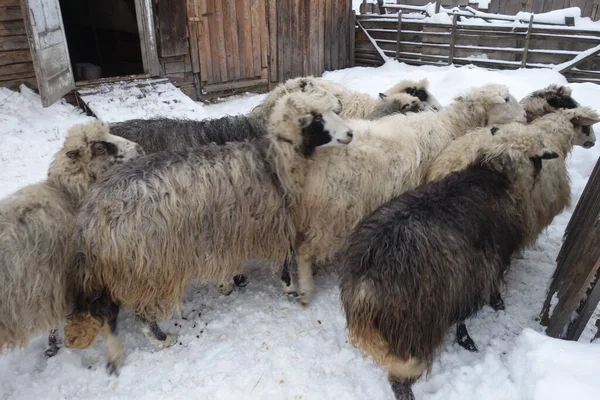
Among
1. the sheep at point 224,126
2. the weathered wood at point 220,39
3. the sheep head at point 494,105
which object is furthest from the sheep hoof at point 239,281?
the weathered wood at point 220,39

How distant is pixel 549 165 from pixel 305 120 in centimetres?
215

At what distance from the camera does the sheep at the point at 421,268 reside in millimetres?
2406

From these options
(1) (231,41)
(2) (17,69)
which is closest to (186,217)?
(2) (17,69)

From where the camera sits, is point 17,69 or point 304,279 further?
point 17,69

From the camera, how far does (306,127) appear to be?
11.4 feet

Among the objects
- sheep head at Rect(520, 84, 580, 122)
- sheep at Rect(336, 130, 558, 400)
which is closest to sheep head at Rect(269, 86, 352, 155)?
sheep at Rect(336, 130, 558, 400)

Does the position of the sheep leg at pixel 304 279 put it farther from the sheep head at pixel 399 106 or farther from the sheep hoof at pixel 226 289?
the sheep head at pixel 399 106

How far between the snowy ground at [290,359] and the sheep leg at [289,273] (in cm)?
9

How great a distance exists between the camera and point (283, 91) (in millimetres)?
5273

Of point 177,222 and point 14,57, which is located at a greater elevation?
point 14,57

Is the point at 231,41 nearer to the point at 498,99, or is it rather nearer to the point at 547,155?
the point at 498,99

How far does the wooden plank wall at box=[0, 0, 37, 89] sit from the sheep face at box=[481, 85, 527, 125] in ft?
24.5

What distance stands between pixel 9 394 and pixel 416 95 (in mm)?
4820

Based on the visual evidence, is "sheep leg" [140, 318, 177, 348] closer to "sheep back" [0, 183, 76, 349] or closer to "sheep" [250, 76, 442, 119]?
"sheep back" [0, 183, 76, 349]
